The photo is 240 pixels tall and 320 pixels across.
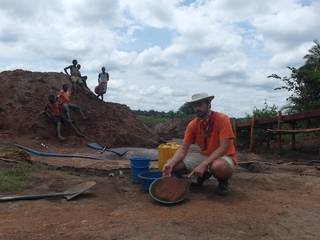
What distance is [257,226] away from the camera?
4.84 meters

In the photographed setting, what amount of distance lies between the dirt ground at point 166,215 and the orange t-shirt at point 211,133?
1.90 feet

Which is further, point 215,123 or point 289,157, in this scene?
point 289,157

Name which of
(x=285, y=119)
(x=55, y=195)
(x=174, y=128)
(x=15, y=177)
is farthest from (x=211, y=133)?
(x=174, y=128)

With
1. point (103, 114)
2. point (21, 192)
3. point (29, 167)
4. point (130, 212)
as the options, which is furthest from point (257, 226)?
point (103, 114)

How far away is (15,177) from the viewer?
7.20 m

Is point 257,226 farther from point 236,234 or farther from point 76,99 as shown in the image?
point 76,99

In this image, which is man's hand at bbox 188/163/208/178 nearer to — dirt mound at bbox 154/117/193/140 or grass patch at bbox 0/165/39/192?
grass patch at bbox 0/165/39/192

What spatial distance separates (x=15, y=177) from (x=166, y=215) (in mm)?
2980

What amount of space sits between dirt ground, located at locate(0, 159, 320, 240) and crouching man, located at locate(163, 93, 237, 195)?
32 cm

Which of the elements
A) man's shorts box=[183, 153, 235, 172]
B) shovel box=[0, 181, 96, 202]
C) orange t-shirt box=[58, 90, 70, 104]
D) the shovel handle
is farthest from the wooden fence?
the shovel handle

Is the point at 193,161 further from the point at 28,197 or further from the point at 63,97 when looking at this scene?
the point at 63,97

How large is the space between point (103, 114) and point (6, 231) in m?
13.1

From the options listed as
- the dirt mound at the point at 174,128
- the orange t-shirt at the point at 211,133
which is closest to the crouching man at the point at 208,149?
the orange t-shirt at the point at 211,133

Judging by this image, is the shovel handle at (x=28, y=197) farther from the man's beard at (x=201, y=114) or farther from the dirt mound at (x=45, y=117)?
the dirt mound at (x=45, y=117)
